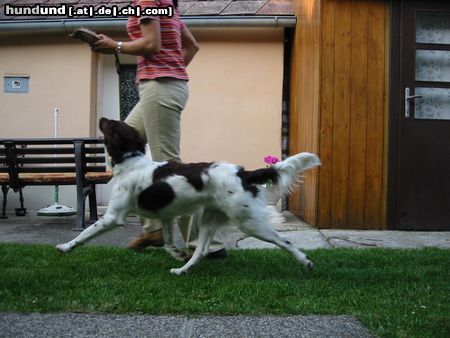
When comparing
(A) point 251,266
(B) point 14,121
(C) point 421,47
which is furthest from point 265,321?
(B) point 14,121

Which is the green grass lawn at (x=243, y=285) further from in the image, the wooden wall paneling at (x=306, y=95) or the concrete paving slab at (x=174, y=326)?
the wooden wall paneling at (x=306, y=95)

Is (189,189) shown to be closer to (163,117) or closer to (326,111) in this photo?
(163,117)

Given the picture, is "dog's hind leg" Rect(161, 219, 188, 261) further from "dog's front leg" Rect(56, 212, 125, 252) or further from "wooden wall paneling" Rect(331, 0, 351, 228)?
"wooden wall paneling" Rect(331, 0, 351, 228)

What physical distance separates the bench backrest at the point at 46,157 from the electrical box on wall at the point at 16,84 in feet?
Result: 7.17

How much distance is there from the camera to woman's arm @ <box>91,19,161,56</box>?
13.3 feet

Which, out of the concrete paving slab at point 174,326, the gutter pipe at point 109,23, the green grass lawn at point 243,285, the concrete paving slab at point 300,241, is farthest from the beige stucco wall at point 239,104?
the concrete paving slab at point 174,326

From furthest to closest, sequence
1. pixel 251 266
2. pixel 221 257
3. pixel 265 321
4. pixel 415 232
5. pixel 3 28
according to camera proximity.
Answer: pixel 3 28 → pixel 415 232 → pixel 221 257 → pixel 251 266 → pixel 265 321

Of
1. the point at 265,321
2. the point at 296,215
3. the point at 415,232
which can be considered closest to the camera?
the point at 265,321

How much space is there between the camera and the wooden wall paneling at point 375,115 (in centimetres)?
635

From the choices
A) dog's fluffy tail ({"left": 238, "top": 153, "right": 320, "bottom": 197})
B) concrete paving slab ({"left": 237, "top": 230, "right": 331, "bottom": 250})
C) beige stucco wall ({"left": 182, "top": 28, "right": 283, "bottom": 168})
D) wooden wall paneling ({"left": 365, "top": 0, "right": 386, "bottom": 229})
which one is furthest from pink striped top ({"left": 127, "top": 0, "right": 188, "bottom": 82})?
beige stucco wall ({"left": 182, "top": 28, "right": 283, "bottom": 168})

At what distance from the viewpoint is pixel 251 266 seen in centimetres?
421

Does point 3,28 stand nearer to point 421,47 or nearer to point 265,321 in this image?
point 421,47

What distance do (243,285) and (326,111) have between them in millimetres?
3326

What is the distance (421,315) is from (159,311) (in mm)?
1416
